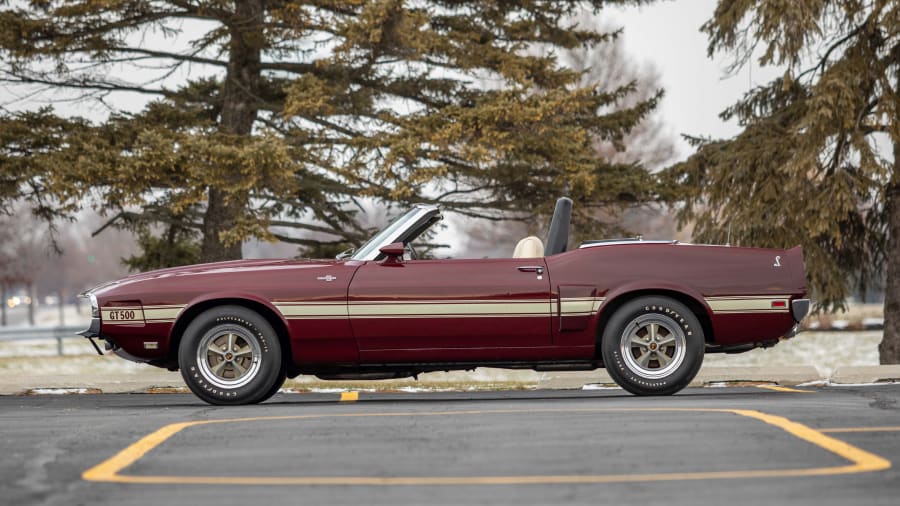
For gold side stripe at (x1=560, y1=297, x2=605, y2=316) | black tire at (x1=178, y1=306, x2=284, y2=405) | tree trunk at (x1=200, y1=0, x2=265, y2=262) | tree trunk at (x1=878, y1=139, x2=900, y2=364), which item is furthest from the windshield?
tree trunk at (x1=878, y1=139, x2=900, y2=364)

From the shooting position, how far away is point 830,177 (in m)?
15.3

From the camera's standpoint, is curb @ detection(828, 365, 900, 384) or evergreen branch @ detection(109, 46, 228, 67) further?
evergreen branch @ detection(109, 46, 228, 67)

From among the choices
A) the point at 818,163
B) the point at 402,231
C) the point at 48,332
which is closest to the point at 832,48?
the point at 818,163

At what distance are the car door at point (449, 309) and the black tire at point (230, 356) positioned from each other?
0.69 metres

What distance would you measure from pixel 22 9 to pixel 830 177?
500 inches

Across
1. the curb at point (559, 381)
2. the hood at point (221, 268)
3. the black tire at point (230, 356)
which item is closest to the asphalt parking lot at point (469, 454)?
the black tire at point (230, 356)

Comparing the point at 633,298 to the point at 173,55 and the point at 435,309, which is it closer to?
the point at 435,309

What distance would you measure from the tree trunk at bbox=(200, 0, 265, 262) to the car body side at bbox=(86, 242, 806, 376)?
7727mm

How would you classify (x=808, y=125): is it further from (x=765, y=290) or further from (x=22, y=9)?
(x=22, y=9)

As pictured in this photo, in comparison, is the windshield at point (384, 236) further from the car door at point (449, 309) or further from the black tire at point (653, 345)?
the black tire at point (653, 345)

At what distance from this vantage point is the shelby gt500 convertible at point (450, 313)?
8250 millimetres

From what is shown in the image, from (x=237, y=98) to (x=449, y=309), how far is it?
11653 mm

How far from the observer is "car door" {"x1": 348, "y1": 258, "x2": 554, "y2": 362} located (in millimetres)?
8242

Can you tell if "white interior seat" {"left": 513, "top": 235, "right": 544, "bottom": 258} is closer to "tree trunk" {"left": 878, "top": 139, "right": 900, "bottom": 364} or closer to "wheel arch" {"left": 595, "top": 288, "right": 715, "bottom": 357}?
"wheel arch" {"left": 595, "top": 288, "right": 715, "bottom": 357}
